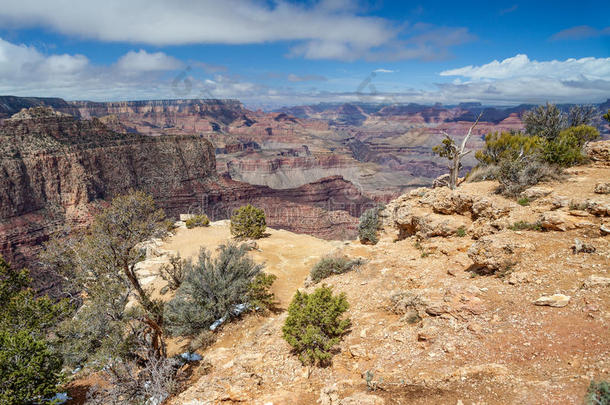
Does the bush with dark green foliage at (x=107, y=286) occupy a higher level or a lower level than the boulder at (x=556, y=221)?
lower

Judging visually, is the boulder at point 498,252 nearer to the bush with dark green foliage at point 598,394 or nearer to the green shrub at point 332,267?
the bush with dark green foliage at point 598,394

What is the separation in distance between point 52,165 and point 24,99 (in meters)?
120

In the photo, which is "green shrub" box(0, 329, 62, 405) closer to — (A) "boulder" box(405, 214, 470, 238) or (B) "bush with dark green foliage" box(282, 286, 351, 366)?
(B) "bush with dark green foliage" box(282, 286, 351, 366)

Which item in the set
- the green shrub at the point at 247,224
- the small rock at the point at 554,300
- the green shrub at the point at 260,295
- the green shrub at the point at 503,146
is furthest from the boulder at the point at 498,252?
the green shrub at the point at 247,224

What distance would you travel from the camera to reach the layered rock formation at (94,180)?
5072 centimetres

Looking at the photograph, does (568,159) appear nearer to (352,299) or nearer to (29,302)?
(352,299)

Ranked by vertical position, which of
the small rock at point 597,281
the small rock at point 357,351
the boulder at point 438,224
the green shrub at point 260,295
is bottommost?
the green shrub at point 260,295

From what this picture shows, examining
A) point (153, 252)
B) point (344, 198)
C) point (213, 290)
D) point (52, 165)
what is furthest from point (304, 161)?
point (213, 290)

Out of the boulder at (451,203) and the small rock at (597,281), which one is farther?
the boulder at (451,203)

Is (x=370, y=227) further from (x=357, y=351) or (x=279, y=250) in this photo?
(x=357, y=351)

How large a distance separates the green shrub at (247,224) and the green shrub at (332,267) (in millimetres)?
13080

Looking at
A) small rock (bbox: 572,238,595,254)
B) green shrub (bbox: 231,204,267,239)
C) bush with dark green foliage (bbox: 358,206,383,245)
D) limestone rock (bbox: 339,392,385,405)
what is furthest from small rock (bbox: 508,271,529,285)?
green shrub (bbox: 231,204,267,239)

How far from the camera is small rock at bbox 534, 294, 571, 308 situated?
545 centimetres

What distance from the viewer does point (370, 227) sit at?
1695 centimetres
